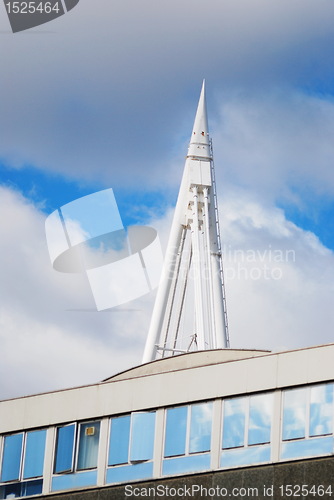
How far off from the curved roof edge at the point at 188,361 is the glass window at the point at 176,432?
1895mm

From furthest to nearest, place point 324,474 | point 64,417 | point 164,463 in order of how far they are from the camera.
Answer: point 64,417 → point 164,463 → point 324,474

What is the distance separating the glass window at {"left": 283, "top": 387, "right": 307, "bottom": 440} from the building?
0.13ft

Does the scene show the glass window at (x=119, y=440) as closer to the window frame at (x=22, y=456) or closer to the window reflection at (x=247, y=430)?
the window frame at (x=22, y=456)

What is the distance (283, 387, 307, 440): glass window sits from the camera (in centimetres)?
4750

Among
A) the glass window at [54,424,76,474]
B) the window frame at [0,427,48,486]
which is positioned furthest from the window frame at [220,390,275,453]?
the window frame at [0,427,48,486]

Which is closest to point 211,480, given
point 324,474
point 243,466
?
point 243,466

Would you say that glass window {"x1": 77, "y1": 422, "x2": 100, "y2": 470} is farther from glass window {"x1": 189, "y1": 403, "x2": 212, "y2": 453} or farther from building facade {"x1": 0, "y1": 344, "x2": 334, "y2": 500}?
glass window {"x1": 189, "y1": 403, "x2": 212, "y2": 453}

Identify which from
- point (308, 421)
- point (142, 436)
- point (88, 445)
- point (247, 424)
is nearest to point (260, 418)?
point (247, 424)

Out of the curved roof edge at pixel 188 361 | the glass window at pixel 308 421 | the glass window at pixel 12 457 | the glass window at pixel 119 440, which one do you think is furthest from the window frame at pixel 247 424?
the glass window at pixel 12 457

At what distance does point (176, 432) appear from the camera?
5034cm

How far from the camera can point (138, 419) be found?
51562 mm

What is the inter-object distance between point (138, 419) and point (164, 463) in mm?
1930

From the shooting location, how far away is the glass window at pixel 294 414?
4750 centimetres

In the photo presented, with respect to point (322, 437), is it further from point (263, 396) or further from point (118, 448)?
point (118, 448)
